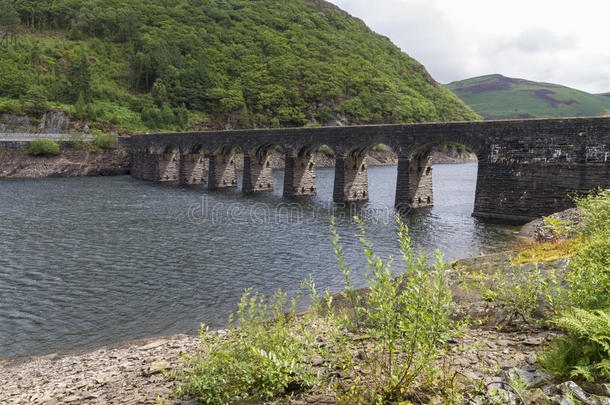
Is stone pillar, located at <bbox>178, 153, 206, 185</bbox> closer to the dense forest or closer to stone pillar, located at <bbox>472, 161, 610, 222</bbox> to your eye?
the dense forest

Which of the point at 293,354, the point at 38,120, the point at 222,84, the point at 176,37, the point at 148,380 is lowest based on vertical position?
the point at 148,380

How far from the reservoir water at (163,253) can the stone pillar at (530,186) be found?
2200mm

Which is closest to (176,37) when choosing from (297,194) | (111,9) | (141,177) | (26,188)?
(111,9)

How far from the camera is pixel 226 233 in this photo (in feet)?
89.2

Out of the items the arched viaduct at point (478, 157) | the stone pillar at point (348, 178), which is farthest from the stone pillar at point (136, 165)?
the stone pillar at point (348, 178)

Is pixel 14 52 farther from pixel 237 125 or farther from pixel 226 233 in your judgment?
pixel 226 233

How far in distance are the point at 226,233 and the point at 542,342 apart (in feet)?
74.2

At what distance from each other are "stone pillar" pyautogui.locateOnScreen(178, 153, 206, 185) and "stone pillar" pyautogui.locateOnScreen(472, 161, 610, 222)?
4063cm

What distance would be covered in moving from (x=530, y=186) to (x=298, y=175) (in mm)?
23175

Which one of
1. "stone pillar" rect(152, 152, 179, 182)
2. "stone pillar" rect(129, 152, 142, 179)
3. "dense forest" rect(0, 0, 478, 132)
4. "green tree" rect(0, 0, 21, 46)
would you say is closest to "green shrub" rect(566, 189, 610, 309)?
"stone pillar" rect(152, 152, 179, 182)

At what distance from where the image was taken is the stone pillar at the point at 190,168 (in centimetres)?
5899

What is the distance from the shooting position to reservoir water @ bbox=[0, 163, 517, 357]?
1374 centimetres

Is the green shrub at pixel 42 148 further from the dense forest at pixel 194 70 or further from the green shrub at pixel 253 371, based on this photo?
the green shrub at pixel 253 371

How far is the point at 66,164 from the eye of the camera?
2657 inches
